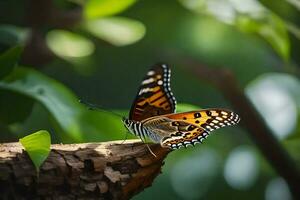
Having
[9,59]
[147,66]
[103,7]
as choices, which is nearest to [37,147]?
[9,59]

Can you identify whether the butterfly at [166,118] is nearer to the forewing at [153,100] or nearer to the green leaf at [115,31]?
the forewing at [153,100]

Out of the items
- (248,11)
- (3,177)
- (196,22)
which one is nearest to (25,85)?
(3,177)

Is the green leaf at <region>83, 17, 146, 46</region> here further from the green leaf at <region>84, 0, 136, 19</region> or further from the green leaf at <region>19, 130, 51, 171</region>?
the green leaf at <region>19, 130, 51, 171</region>

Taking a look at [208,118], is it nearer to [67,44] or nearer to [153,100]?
[153,100]

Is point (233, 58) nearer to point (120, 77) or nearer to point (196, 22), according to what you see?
point (196, 22)

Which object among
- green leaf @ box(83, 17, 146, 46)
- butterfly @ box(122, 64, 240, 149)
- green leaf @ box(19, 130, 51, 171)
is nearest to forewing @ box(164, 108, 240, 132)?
butterfly @ box(122, 64, 240, 149)

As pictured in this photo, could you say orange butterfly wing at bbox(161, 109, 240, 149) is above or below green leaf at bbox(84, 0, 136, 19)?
below

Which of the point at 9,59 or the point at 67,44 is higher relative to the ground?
the point at 9,59
